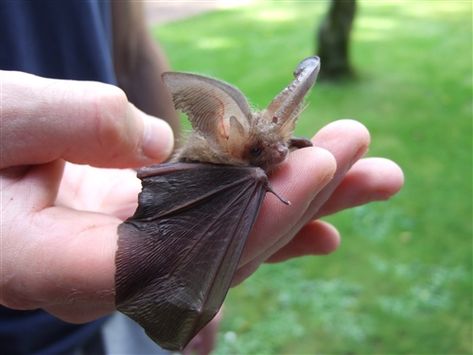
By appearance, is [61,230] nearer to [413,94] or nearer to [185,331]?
[185,331]

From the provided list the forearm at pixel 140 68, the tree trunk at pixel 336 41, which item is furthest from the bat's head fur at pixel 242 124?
the tree trunk at pixel 336 41

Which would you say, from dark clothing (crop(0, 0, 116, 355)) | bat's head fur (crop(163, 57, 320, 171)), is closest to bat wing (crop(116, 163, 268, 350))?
bat's head fur (crop(163, 57, 320, 171))

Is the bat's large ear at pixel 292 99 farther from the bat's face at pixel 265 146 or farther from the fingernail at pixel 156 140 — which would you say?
the fingernail at pixel 156 140

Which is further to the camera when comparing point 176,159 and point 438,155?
point 438,155

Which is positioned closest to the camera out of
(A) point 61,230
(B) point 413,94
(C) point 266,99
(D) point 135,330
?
(A) point 61,230

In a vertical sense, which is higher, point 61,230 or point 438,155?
point 61,230

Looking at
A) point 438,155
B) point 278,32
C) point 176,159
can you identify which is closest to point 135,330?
point 176,159

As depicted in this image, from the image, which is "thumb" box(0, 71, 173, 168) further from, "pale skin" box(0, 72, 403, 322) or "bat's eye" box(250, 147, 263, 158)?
"bat's eye" box(250, 147, 263, 158)

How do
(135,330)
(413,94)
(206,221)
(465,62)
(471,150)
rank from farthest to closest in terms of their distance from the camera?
(465,62) < (413,94) < (471,150) < (135,330) < (206,221)
